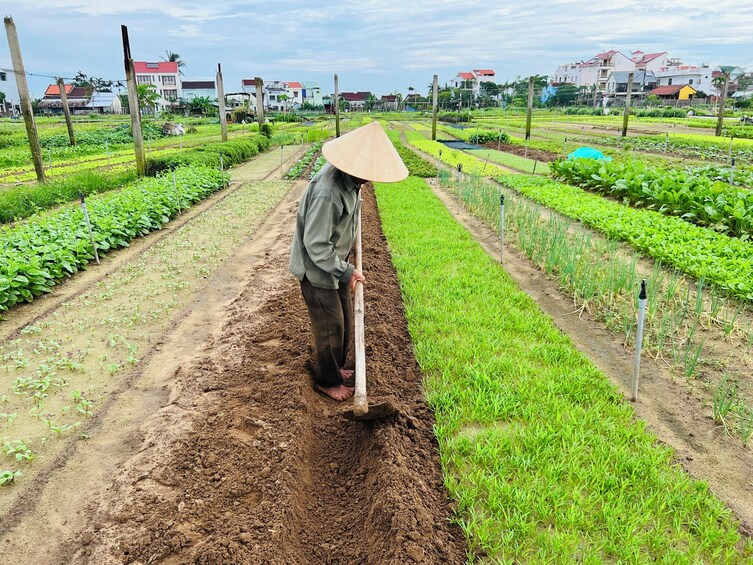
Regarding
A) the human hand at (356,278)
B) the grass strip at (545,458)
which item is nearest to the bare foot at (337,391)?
the grass strip at (545,458)

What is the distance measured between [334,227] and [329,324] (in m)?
0.71

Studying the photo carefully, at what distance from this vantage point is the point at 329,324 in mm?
3668

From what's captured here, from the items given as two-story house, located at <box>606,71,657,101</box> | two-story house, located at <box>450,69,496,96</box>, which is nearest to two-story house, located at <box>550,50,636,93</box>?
two-story house, located at <box>606,71,657,101</box>

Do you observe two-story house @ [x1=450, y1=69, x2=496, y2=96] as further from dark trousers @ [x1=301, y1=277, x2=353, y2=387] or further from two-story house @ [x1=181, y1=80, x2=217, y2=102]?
dark trousers @ [x1=301, y1=277, x2=353, y2=387]

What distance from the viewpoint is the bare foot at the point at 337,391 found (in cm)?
388

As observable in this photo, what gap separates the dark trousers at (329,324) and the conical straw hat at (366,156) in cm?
85

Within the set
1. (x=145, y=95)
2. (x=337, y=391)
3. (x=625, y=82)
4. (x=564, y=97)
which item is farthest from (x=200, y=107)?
(x=625, y=82)

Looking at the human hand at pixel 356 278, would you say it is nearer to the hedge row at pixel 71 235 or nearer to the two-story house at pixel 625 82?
the hedge row at pixel 71 235

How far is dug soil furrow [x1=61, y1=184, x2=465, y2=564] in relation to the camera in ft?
8.14

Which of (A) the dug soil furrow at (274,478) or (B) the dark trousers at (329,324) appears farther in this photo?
(B) the dark trousers at (329,324)

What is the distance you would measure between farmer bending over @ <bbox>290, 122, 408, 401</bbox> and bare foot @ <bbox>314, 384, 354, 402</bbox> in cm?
→ 1

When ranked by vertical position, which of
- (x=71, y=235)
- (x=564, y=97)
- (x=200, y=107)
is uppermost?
(x=564, y=97)

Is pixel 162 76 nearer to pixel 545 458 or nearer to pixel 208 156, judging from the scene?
pixel 208 156

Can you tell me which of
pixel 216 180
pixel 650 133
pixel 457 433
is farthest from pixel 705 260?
pixel 650 133
